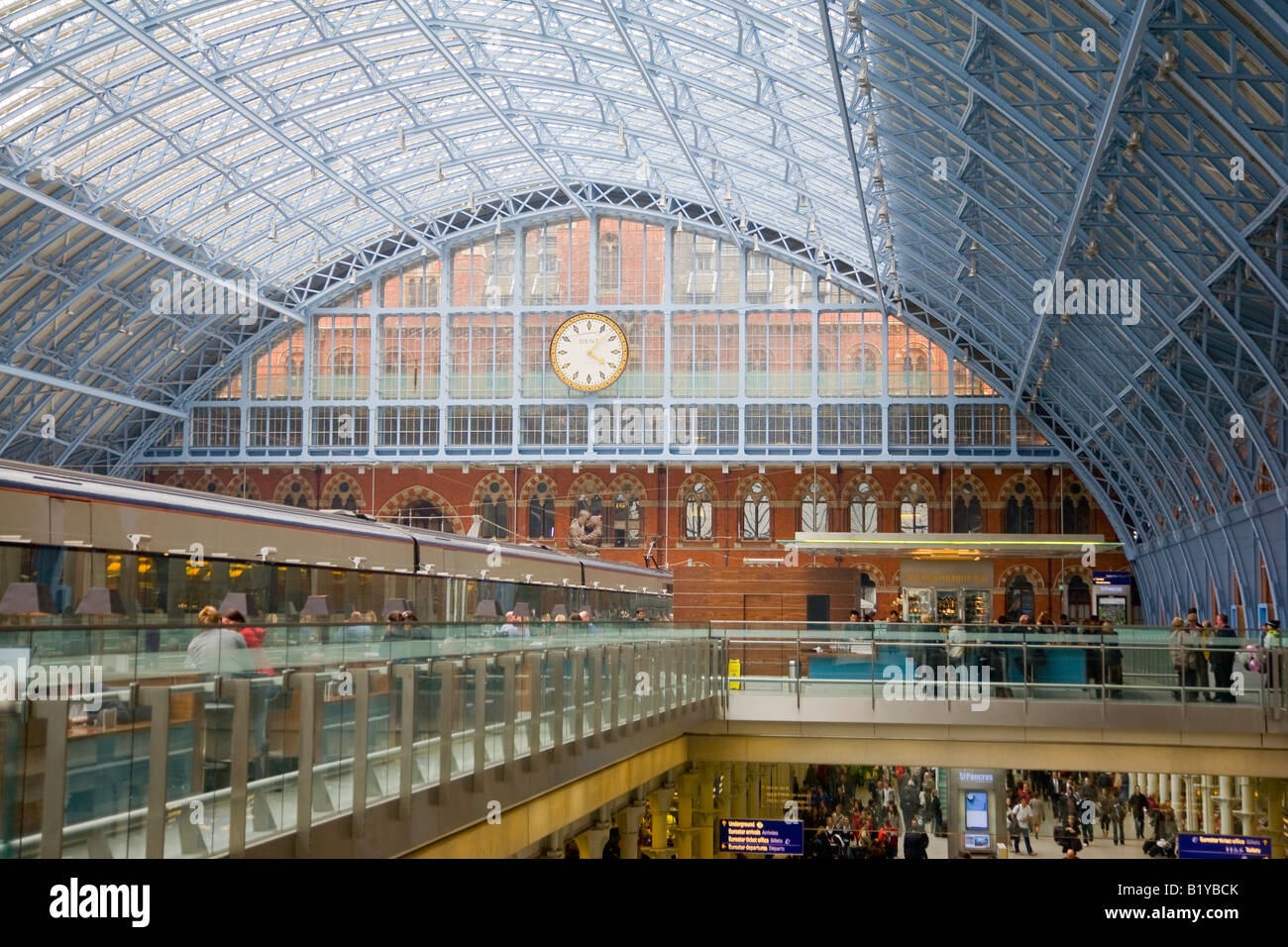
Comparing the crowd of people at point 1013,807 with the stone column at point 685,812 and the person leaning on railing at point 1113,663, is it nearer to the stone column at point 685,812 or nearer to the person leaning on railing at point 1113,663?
the stone column at point 685,812

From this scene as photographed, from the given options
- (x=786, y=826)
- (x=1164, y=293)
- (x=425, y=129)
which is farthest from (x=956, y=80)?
(x=425, y=129)

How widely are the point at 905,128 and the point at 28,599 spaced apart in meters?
25.7

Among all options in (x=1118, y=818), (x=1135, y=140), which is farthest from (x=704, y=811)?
(x=1118, y=818)

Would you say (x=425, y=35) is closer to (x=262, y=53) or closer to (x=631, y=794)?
(x=262, y=53)

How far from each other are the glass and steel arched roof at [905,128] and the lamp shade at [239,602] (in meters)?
14.9

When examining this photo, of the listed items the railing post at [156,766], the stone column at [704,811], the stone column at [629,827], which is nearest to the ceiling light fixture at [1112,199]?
the stone column at [704,811]

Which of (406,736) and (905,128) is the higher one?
(905,128)

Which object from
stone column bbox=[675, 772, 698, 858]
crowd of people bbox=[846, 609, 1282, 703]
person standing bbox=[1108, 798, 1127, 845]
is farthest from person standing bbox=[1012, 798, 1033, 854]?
crowd of people bbox=[846, 609, 1282, 703]

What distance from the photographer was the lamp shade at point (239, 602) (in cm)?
2148

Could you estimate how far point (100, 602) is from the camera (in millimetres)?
18094

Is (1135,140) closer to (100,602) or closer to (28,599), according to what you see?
(100,602)

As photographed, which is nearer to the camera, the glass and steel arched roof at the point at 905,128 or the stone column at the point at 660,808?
the glass and steel arched roof at the point at 905,128
